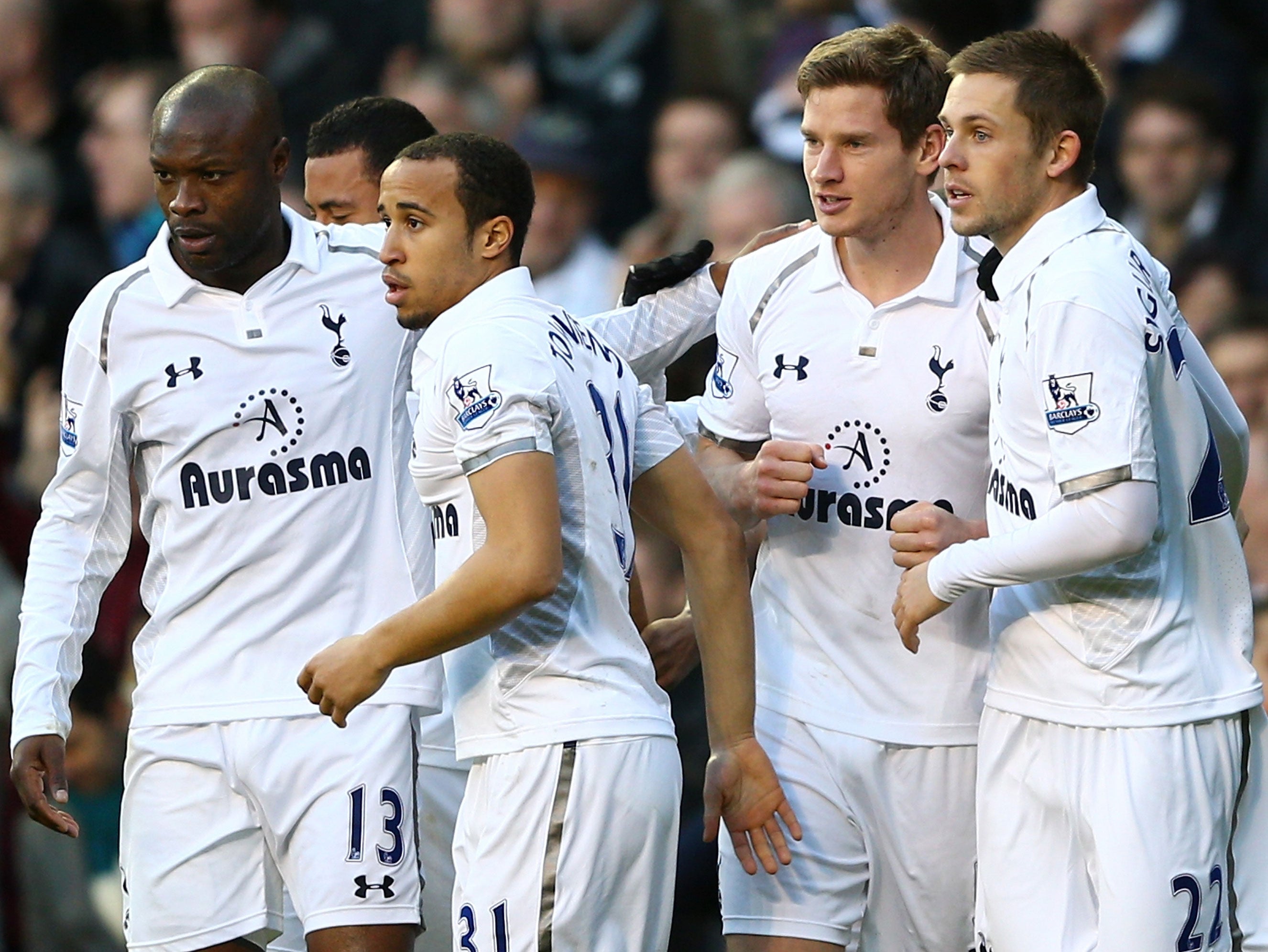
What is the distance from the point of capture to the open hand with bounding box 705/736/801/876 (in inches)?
183

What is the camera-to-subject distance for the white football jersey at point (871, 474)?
4.77 metres

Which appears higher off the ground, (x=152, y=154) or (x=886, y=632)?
(x=152, y=154)

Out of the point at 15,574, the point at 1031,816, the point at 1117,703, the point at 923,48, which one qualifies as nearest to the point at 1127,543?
the point at 1117,703

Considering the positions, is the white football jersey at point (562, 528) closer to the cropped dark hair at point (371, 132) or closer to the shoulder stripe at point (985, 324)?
the shoulder stripe at point (985, 324)

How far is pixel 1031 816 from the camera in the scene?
14.5 ft

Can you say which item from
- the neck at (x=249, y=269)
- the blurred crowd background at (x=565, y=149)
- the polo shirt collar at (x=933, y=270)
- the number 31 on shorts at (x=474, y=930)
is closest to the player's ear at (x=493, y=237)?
the neck at (x=249, y=269)

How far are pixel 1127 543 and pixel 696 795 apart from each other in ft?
12.2

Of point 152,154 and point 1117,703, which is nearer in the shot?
point 1117,703

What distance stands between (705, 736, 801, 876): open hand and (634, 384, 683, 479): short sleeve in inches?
27.9

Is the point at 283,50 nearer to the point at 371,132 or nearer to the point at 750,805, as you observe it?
the point at 371,132

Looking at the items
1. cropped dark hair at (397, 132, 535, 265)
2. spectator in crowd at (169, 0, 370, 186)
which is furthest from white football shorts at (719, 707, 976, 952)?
spectator in crowd at (169, 0, 370, 186)

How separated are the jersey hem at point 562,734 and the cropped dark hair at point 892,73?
64.9 inches

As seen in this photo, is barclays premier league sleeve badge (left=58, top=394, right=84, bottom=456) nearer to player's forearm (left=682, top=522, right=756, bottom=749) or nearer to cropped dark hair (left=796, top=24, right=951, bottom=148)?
player's forearm (left=682, top=522, right=756, bottom=749)

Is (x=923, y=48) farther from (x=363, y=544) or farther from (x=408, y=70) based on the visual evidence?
(x=408, y=70)
